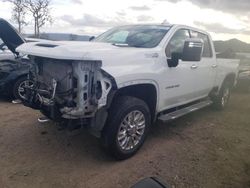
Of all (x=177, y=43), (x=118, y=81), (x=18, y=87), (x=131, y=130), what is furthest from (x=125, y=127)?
(x=18, y=87)

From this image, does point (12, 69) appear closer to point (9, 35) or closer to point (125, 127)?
point (9, 35)

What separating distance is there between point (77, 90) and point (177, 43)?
7.55 feet

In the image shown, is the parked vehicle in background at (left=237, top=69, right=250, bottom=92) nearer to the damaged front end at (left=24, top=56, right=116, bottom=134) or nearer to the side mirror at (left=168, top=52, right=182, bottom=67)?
the side mirror at (left=168, top=52, right=182, bottom=67)

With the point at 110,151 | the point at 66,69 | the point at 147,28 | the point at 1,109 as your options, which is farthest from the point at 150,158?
the point at 1,109

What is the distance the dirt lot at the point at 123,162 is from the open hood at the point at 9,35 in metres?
2.26

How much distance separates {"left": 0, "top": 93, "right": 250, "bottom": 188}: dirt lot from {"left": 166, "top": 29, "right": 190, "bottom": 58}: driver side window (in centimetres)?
153

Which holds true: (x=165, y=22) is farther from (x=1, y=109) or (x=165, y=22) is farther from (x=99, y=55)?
(x=1, y=109)

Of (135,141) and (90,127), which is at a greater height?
(90,127)

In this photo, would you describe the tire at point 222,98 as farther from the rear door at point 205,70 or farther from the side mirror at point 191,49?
the side mirror at point 191,49

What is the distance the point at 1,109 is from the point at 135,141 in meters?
3.79

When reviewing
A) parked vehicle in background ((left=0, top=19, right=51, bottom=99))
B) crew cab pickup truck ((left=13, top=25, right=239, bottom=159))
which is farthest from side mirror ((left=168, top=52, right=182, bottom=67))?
parked vehicle in background ((left=0, top=19, right=51, bottom=99))

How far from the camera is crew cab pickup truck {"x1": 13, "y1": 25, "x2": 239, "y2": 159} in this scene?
4.00 meters

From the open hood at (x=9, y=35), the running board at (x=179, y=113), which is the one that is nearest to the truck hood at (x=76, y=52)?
the running board at (x=179, y=113)

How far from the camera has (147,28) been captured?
18.5 feet
